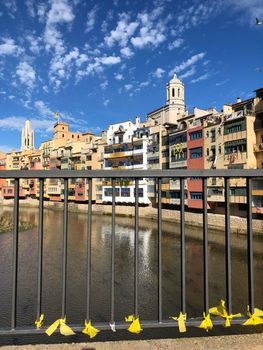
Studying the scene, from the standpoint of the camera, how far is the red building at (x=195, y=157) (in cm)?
3578

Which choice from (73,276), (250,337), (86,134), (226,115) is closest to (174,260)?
(73,276)

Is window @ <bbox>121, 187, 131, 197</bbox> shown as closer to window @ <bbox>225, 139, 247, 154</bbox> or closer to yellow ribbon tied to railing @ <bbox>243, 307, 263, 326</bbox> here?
window @ <bbox>225, 139, 247, 154</bbox>

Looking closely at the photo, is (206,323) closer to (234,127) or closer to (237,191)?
(237,191)

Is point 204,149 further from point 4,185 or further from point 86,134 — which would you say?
point 4,185

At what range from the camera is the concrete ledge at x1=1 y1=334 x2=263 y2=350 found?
84.6 inches

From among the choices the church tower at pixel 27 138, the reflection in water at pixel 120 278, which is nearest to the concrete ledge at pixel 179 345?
the reflection in water at pixel 120 278

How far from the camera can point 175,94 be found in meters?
95.4

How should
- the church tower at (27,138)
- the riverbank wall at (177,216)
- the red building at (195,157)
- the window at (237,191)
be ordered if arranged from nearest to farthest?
1. the riverbank wall at (177,216)
2. the window at (237,191)
3. the red building at (195,157)
4. the church tower at (27,138)

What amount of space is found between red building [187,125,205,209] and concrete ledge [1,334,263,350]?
3330 centimetres

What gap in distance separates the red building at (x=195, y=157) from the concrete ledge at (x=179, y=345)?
33300 millimetres

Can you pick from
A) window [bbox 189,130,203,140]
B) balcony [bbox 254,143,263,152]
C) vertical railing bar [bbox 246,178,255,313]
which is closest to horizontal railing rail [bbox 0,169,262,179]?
vertical railing bar [bbox 246,178,255,313]

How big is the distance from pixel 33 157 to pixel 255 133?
60304 mm

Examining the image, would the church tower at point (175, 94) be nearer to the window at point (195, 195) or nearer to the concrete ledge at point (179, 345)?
the window at point (195, 195)

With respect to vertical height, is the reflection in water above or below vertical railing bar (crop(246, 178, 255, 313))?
below
